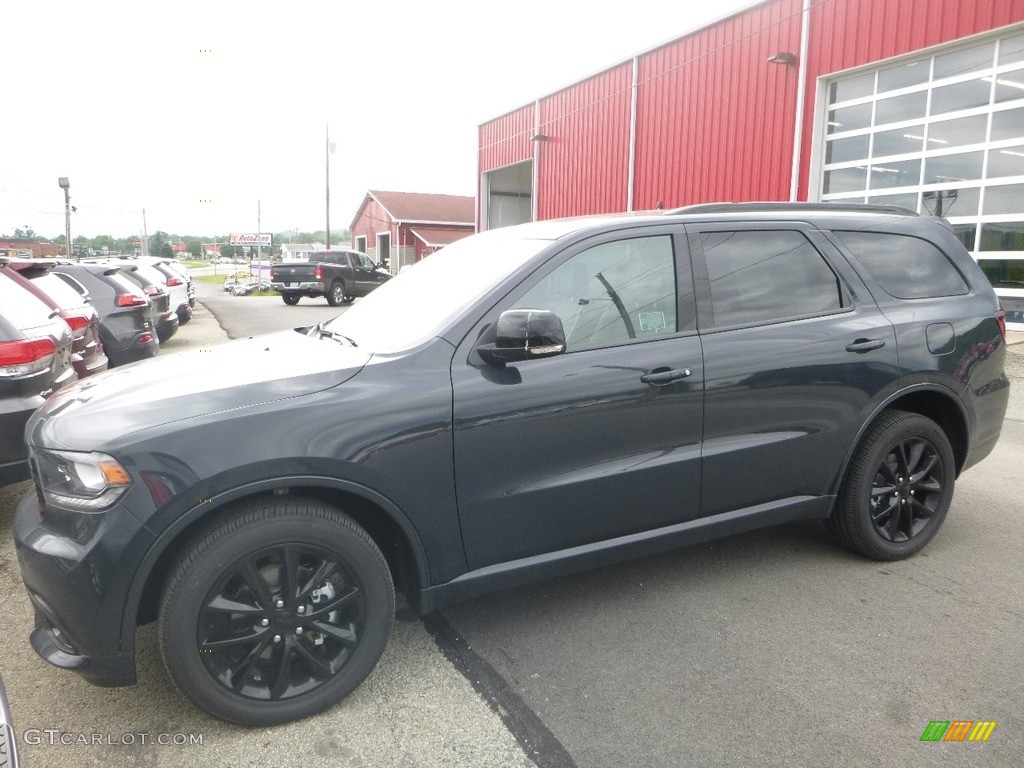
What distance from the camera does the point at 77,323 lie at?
18.3 ft

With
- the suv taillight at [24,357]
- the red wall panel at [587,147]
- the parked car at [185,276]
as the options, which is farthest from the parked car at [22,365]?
the red wall panel at [587,147]

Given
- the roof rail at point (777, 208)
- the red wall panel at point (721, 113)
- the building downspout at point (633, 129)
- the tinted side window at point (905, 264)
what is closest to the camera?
the roof rail at point (777, 208)

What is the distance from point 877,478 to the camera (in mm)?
3912

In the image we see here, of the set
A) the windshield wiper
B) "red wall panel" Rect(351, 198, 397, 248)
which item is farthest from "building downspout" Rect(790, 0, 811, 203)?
"red wall panel" Rect(351, 198, 397, 248)

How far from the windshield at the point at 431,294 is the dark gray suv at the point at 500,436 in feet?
0.07

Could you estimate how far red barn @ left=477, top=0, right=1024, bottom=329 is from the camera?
37.0 ft

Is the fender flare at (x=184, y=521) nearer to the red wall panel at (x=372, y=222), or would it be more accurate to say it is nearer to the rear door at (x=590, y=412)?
the rear door at (x=590, y=412)

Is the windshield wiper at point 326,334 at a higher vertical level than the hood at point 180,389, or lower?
higher

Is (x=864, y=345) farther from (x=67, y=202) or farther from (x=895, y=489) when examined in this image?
(x=67, y=202)

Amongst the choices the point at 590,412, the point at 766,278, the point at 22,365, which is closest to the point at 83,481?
the point at 590,412

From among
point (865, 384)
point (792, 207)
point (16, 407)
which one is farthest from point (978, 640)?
point (16, 407)

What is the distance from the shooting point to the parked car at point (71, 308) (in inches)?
211

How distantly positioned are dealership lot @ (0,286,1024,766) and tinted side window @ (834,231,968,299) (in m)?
1.39

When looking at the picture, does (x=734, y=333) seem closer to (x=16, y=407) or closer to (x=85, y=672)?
(x=85, y=672)
